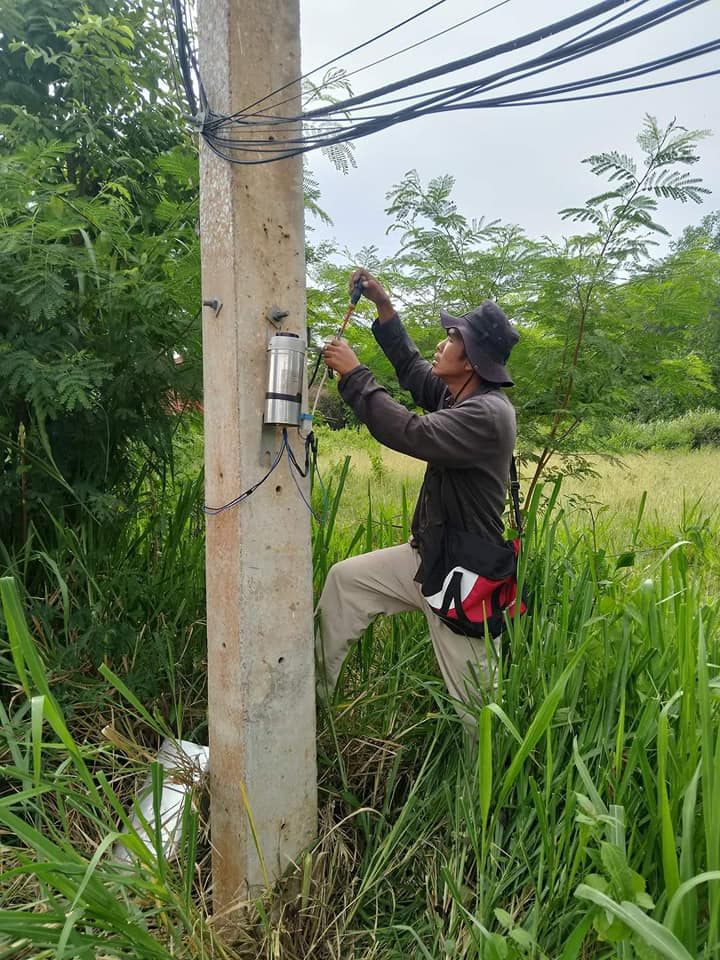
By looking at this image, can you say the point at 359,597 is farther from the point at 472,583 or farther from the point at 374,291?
the point at 374,291

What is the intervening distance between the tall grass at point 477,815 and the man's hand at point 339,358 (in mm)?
763

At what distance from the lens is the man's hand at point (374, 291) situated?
274cm

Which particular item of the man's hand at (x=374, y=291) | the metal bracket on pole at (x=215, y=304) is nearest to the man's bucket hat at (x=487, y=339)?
the man's hand at (x=374, y=291)

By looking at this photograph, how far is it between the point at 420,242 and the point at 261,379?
8.54 feet

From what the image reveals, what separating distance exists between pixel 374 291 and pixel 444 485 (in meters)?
0.93

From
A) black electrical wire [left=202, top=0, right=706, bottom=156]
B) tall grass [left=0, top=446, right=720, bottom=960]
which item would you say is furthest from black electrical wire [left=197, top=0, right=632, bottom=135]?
tall grass [left=0, top=446, right=720, bottom=960]

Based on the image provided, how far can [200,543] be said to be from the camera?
3.25 meters

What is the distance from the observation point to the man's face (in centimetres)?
276

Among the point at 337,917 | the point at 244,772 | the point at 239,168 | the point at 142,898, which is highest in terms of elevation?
the point at 239,168

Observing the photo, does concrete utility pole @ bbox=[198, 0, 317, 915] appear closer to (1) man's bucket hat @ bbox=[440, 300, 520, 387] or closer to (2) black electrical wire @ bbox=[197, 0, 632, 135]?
(2) black electrical wire @ bbox=[197, 0, 632, 135]

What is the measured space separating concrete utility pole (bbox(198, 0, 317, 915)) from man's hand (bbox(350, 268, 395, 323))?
0.59 metres

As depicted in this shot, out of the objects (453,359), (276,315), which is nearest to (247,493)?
(276,315)

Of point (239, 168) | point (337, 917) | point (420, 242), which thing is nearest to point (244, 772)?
point (337, 917)

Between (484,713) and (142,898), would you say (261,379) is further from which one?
(142,898)
